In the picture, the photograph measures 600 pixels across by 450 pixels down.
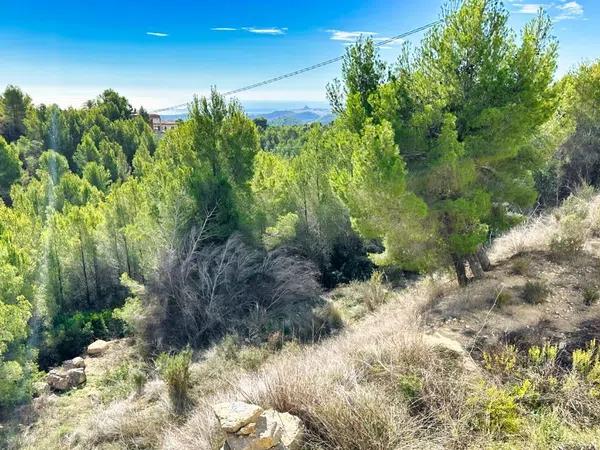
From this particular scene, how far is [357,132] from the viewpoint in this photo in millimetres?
7758

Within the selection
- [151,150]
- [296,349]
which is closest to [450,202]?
[296,349]

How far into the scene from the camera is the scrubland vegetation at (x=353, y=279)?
4262 mm

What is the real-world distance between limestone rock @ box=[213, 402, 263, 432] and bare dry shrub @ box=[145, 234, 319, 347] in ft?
18.9

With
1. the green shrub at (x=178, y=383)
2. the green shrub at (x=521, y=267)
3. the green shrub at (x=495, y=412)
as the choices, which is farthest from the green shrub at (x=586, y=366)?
the green shrub at (x=178, y=383)

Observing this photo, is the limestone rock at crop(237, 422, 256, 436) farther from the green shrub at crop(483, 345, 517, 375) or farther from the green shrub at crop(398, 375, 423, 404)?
the green shrub at crop(483, 345, 517, 375)

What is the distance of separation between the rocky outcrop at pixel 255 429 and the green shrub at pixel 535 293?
450 cm

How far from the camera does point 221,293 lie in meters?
10.9

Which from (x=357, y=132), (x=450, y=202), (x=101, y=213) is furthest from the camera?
(x=101, y=213)

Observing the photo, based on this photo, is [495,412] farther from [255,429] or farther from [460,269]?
Answer: [460,269]

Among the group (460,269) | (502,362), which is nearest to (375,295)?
(460,269)

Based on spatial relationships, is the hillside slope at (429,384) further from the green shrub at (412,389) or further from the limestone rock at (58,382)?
the limestone rock at (58,382)

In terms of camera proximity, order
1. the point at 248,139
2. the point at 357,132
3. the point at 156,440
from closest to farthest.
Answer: the point at 156,440 < the point at 357,132 < the point at 248,139

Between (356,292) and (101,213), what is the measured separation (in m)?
9.77

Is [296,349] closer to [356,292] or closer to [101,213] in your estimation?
[356,292]
